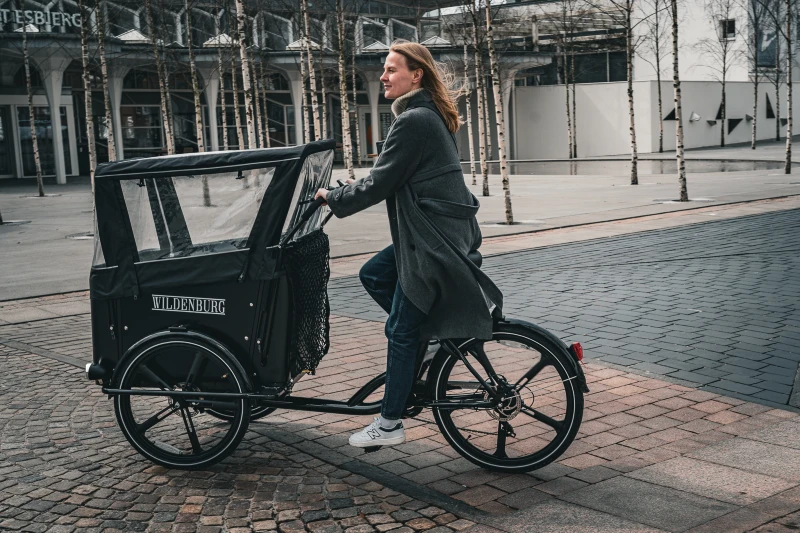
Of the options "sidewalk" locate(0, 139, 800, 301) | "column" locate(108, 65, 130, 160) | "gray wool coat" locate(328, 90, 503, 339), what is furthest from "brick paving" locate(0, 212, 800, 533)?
"column" locate(108, 65, 130, 160)

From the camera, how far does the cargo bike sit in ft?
14.5

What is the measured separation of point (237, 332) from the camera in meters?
4.56

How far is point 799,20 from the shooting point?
50.4 m

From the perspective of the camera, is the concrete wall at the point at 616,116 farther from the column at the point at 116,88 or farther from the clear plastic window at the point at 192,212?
the clear plastic window at the point at 192,212

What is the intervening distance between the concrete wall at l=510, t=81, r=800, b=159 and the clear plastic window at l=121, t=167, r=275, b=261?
44.6 m

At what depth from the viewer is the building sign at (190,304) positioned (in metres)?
4.58

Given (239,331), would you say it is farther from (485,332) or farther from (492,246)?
(492,246)

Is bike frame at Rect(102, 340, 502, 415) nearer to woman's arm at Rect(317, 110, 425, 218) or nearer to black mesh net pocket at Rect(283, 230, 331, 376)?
black mesh net pocket at Rect(283, 230, 331, 376)

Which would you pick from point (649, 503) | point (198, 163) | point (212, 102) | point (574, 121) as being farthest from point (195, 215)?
point (574, 121)

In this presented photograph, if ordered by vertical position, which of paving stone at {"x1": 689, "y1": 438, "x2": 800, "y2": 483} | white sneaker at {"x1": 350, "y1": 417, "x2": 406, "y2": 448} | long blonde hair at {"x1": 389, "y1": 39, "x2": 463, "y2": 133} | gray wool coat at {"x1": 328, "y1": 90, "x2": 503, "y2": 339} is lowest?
paving stone at {"x1": 689, "y1": 438, "x2": 800, "y2": 483}

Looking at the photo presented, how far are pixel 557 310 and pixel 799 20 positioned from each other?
1910 inches

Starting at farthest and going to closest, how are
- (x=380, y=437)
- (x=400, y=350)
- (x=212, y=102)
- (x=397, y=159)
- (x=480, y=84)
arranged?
1. (x=212, y=102)
2. (x=480, y=84)
3. (x=380, y=437)
4. (x=400, y=350)
5. (x=397, y=159)

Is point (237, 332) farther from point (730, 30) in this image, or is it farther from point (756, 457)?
point (730, 30)

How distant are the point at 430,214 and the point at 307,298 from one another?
857mm
